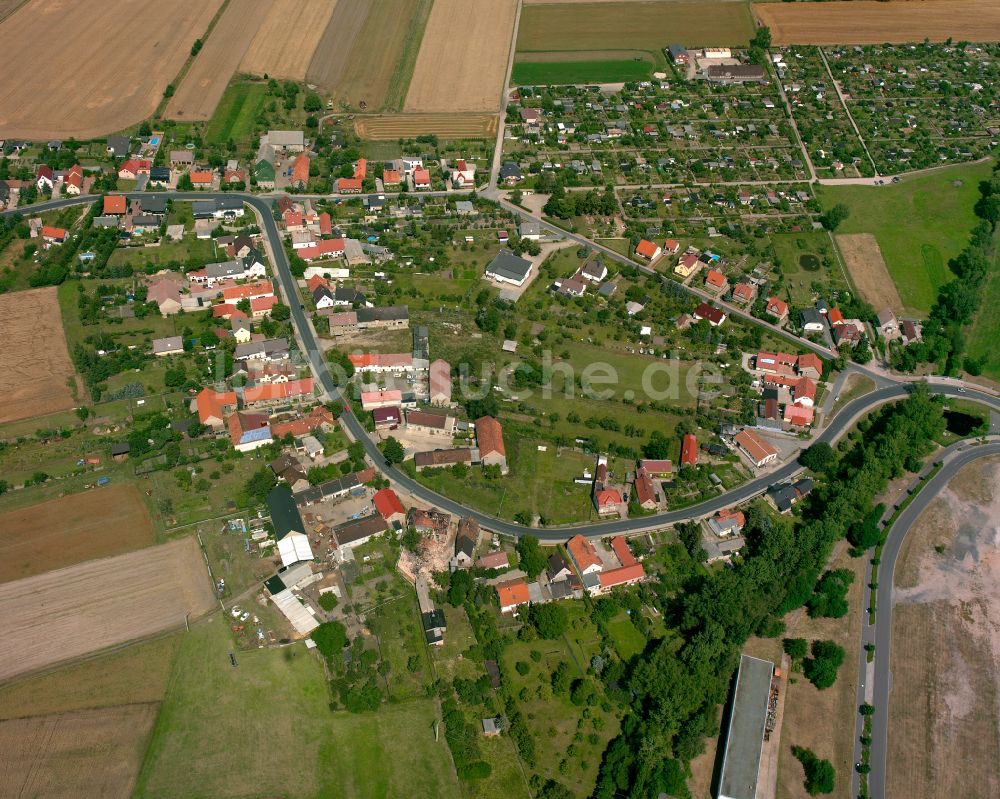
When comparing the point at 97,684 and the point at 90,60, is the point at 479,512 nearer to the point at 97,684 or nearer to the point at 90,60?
the point at 97,684

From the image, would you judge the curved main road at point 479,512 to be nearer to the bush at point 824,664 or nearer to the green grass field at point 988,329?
the green grass field at point 988,329

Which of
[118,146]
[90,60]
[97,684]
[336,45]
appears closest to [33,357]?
[97,684]

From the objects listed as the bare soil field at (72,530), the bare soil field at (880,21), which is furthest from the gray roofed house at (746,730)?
the bare soil field at (880,21)

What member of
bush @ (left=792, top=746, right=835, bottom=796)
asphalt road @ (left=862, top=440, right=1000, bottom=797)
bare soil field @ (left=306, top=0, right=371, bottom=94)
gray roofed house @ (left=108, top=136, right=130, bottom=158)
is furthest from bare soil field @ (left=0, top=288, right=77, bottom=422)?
asphalt road @ (left=862, top=440, right=1000, bottom=797)

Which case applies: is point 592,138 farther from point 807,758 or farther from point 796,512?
point 807,758

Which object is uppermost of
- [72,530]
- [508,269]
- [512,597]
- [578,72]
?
[578,72]

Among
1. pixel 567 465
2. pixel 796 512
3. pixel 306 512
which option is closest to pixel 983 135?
pixel 796 512
